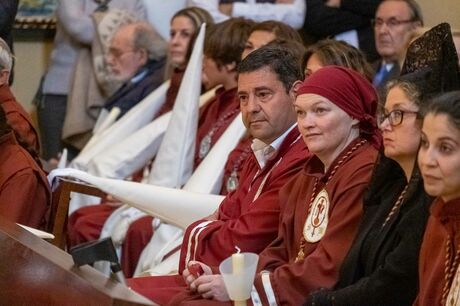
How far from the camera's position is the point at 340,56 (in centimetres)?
441

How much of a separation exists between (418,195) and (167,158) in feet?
7.97

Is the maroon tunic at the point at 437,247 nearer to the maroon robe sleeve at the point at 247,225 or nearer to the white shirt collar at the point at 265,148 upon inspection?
the maroon robe sleeve at the point at 247,225

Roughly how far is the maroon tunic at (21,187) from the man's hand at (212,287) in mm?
1097

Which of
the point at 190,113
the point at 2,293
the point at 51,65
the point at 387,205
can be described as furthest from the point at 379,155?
the point at 51,65

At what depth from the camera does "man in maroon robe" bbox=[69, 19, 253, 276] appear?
5773 mm

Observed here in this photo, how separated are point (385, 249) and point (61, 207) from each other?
1.72 meters

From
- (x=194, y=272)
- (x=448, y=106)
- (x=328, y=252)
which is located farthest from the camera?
(x=194, y=272)

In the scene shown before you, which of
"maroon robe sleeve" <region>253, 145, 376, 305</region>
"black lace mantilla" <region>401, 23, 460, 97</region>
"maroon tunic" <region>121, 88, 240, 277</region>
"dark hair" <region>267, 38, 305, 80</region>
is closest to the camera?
"black lace mantilla" <region>401, 23, 460, 97</region>

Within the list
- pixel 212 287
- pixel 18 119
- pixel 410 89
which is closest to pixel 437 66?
pixel 410 89

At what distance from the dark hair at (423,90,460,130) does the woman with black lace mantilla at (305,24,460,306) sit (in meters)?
0.22

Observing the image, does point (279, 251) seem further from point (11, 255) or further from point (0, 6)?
point (0, 6)

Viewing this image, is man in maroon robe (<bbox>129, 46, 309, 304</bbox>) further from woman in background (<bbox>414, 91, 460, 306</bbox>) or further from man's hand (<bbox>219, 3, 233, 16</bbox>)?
man's hand (<bbox>219, 3, 233, 16</bbox>)

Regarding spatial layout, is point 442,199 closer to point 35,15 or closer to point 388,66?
point 388,66

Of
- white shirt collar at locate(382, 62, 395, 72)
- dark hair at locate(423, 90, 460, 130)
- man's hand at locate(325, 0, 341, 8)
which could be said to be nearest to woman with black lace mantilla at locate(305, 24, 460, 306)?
dark hair at locate(423, 90, 460, 130)
